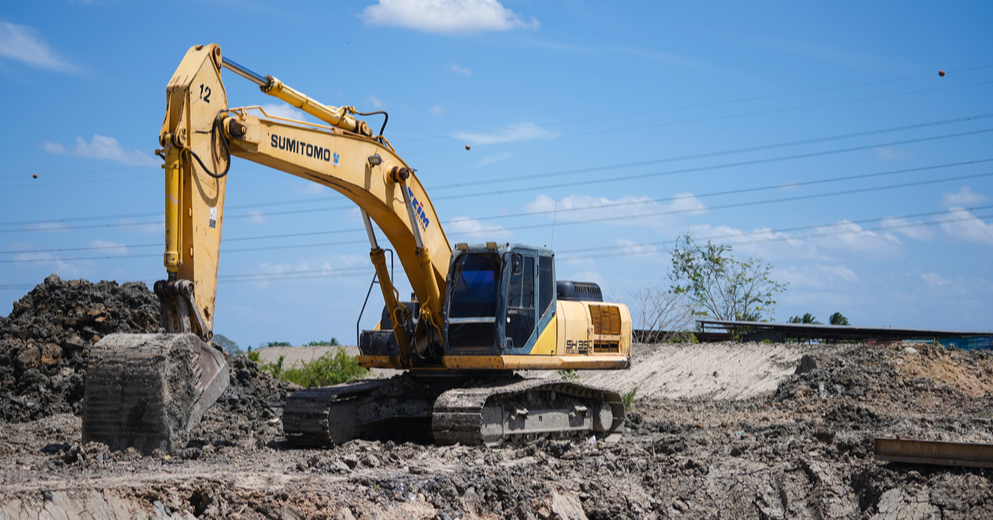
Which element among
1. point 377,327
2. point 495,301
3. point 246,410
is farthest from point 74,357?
point 495,301

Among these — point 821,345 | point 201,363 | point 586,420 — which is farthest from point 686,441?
point 821,345

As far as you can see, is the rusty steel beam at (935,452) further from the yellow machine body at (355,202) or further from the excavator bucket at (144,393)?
the excavator bucket at (144,393)

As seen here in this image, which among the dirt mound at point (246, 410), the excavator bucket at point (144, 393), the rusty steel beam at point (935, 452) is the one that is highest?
the excavator bucket at point (144, 393)

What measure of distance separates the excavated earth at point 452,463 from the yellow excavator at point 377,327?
16.0 inches

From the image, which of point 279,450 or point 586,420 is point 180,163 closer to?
point 279,450

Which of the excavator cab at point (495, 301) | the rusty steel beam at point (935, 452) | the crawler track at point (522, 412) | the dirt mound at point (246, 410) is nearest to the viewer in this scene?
the rusty steel beam at point (935, 452)

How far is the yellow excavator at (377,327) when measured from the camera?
26.7 feet

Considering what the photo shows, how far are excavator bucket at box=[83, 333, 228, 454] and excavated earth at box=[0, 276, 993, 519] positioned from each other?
236 mm

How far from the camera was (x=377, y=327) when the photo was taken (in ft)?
40.9

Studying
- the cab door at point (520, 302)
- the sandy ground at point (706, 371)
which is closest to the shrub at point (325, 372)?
the sandy ground at point (706, 371)

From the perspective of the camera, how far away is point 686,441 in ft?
38.1

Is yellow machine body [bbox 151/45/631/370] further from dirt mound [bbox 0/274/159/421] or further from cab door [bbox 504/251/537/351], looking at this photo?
dirt mound [bbox 0/274/159/421]

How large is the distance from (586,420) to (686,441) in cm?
155

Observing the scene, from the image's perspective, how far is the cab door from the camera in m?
10.9
